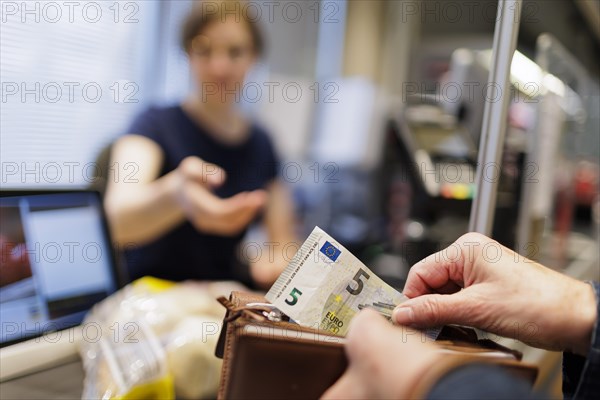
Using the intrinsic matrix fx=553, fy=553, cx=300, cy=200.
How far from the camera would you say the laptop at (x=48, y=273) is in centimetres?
99

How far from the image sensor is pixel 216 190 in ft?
6.73

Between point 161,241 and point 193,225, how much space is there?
0.12 metres

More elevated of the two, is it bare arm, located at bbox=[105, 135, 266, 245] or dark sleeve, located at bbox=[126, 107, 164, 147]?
dark sleeve, located at bbox=[126, 107, 164, 147]

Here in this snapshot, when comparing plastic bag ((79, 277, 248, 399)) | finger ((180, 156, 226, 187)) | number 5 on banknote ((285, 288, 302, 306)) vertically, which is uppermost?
finger ((180, 156, 226, 187))

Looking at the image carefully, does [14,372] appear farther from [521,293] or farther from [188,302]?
[521,293]

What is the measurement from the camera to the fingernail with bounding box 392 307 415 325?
0.73 meters

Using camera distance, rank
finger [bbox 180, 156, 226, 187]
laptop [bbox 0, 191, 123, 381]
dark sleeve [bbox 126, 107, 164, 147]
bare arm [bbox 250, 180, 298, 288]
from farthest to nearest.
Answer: bare arm [bbox 250, 180, 298, 288]
dark sleeve [bbox 126, 107, 164, 147]
finger [bbox 180, 156, 226, 187]
laptop [bbox 0, 191, 123, 381]

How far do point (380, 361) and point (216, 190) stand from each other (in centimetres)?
155

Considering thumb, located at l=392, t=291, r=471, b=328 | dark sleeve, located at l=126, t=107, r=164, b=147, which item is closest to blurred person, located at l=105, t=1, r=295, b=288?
dark sleeve, located at l=126, t=107, r=164, b=147

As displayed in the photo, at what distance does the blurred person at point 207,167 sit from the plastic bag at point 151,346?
549 mm

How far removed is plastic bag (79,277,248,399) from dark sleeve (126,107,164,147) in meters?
0.84

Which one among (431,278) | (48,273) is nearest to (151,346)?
(48,273)

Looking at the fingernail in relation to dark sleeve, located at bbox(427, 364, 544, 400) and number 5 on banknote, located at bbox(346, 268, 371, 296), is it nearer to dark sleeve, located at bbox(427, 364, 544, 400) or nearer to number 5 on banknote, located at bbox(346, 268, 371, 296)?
number 5 on banknote, located at bbox(346, 268, 371, 296)

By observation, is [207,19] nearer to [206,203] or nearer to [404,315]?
[206,203]
